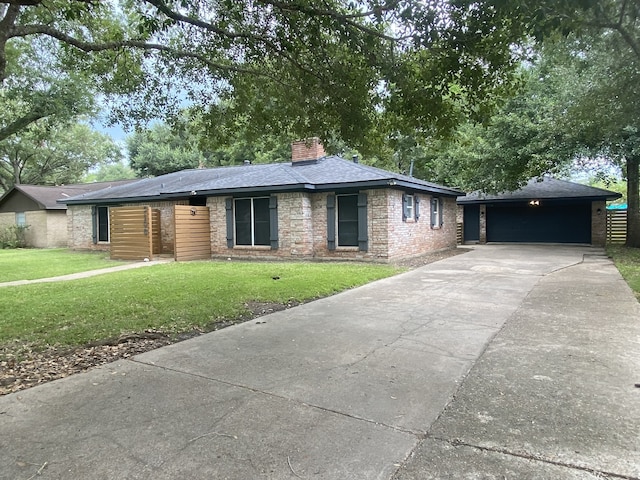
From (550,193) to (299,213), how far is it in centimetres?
1373

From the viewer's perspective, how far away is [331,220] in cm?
1313

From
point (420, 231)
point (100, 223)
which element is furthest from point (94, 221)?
point (420, 231)

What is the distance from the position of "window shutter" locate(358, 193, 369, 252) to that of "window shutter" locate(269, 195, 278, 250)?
2.72 meters

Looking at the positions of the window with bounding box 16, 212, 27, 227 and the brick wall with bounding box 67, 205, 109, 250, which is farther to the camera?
the window with bounding box 16, 212, 27, 227

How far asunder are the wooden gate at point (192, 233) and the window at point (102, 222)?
19.5 ft

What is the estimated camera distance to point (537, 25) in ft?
14.1

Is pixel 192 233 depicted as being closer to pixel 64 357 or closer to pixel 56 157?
pixel 64 357

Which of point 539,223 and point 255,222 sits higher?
point 255,222

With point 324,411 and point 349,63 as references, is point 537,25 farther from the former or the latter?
point 324,411

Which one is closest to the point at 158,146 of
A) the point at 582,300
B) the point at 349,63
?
the point at 349,63

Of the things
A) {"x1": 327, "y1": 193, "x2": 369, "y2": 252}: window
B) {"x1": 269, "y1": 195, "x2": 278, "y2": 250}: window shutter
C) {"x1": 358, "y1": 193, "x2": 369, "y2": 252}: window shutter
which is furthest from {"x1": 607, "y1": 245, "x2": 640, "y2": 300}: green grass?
{"x1": 269, "y1": 195, "x2": 278, "y2": 250}: window shutter

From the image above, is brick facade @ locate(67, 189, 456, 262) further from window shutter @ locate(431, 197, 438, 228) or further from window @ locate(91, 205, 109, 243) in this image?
window @ locate(91, 205, 109, 243)

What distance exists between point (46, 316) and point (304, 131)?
17.4ft

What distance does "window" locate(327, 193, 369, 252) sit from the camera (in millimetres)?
13023
